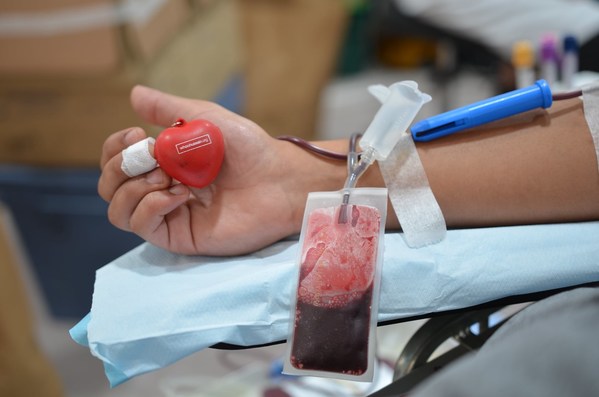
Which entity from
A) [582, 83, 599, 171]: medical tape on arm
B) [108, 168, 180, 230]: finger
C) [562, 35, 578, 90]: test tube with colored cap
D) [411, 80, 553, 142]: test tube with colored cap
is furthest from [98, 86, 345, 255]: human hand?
[562, 35, 578, 90]: test tube with colored cap

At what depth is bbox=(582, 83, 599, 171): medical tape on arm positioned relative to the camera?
2.33 ft

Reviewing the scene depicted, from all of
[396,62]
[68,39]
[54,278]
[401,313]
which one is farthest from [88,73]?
[396,62]

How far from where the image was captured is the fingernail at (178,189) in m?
0.69

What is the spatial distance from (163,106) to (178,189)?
0.43 feet

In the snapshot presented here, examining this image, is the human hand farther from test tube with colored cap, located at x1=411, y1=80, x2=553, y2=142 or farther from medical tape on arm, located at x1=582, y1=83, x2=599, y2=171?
medical tape on arm, located at x1=582, y1=83, x2=599, y2=171

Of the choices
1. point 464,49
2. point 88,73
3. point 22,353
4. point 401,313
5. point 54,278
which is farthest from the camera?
point 464,49

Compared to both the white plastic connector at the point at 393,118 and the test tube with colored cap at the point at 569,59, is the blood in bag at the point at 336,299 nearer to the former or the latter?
the white plastic connector at the point at 393,118

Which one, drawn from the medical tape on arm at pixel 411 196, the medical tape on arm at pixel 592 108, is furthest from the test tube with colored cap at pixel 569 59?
the medical tape on arm at pixel 411 196

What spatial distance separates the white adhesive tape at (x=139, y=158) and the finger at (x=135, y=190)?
13 millimetres

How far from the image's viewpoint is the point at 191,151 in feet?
2.17

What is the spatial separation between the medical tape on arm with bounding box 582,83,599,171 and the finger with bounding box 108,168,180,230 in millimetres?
464

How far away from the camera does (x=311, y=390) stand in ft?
3.11

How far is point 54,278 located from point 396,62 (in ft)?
5.27

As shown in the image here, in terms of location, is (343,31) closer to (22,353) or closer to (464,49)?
(464,49)
